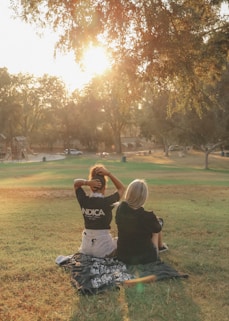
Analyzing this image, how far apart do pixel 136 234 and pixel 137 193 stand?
660mm

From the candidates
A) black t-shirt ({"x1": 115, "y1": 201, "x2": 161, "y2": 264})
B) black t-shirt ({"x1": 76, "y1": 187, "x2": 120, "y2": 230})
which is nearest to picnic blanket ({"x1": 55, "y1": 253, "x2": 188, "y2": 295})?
black t-shirt ({"x1": 115, "y1": 201, "x2": 161, "y2": 264})

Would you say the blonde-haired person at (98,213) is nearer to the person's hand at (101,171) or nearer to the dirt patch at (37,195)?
the person's hand at (101,171)

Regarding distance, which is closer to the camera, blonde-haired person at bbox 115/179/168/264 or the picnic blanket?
the picnic blanket

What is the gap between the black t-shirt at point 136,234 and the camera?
6.04 meters

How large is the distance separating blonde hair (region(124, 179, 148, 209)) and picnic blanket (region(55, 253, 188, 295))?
93 cm

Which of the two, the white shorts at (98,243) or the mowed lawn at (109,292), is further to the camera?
the white shorts at (98,243)

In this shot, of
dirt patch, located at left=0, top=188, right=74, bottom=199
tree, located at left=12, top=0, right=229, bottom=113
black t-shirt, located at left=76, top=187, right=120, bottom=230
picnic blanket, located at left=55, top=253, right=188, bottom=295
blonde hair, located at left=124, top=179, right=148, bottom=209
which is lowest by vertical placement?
dirt patch, located at left=0, top=188, right=74, bottom=199

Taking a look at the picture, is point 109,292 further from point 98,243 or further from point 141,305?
point 98,243

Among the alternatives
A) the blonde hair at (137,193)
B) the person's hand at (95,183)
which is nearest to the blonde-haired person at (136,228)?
the blonde hair at (137,193)

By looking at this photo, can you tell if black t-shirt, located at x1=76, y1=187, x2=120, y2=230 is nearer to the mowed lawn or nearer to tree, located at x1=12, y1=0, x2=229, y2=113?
the mowed lawn

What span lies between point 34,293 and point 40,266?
4.02 ft

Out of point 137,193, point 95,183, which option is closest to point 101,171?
point 95,183

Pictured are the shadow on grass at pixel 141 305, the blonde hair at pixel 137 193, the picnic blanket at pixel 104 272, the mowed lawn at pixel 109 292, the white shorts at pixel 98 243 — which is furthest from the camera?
the white shorts at pixel 98 243

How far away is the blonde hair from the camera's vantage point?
586 cm
